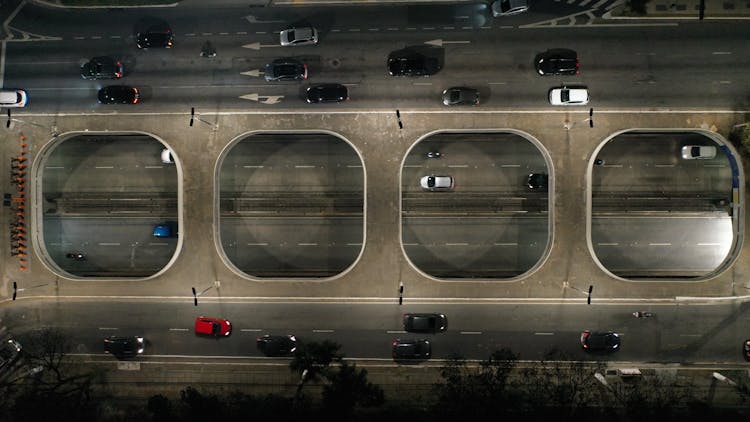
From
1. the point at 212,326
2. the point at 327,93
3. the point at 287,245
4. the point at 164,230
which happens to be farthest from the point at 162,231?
the point at 327,93

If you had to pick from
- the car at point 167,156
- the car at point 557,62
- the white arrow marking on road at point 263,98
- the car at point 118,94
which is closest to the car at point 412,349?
the white arrow marking on road at point 263,98

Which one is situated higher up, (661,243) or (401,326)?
(661,243)

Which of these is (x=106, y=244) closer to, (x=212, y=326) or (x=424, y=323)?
(x=212, y=326)

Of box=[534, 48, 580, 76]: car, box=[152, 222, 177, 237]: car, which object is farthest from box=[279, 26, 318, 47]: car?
box=[152, 222, 177, 237]: car

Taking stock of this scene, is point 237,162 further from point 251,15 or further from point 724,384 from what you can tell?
point 724,384

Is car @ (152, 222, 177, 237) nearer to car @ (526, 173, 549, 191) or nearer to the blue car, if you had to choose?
the blue car

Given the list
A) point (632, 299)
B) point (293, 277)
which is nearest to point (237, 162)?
point (293, 277)

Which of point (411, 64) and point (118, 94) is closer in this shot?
point (411, 64)
